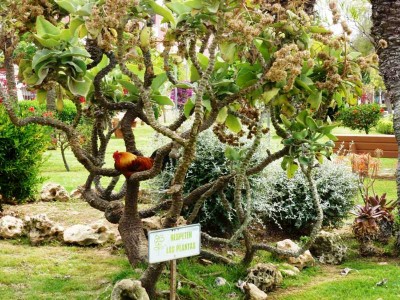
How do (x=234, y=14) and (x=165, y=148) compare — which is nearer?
(x=234, y=14)

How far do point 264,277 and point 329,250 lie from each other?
4.27 ft

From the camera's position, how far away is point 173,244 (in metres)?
3.59

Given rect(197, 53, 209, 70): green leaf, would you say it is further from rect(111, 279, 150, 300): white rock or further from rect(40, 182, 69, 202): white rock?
rect(40, 182, 69, 202): white rock

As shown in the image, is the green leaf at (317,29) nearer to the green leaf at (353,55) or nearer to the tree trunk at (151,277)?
the green leaf at (353,55)

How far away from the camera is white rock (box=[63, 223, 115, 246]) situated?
242 inches

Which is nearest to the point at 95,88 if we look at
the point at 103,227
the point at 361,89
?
the point at 361,89

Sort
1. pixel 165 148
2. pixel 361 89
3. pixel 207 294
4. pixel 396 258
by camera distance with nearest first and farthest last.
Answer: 1. pixel 361 89
2. pixel 165 148
3. pixel 207 294
4. pixel 396 258

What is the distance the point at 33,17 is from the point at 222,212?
3.17m

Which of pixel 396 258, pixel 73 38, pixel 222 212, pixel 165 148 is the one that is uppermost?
pixel 73 38

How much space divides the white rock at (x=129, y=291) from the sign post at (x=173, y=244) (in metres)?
0.20

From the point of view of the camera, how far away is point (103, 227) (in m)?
6.19

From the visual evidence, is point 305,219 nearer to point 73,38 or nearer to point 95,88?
point 95,88

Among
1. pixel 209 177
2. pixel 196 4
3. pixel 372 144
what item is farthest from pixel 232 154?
pixel 372 144

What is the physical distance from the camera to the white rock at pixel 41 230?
6191 millimetres
